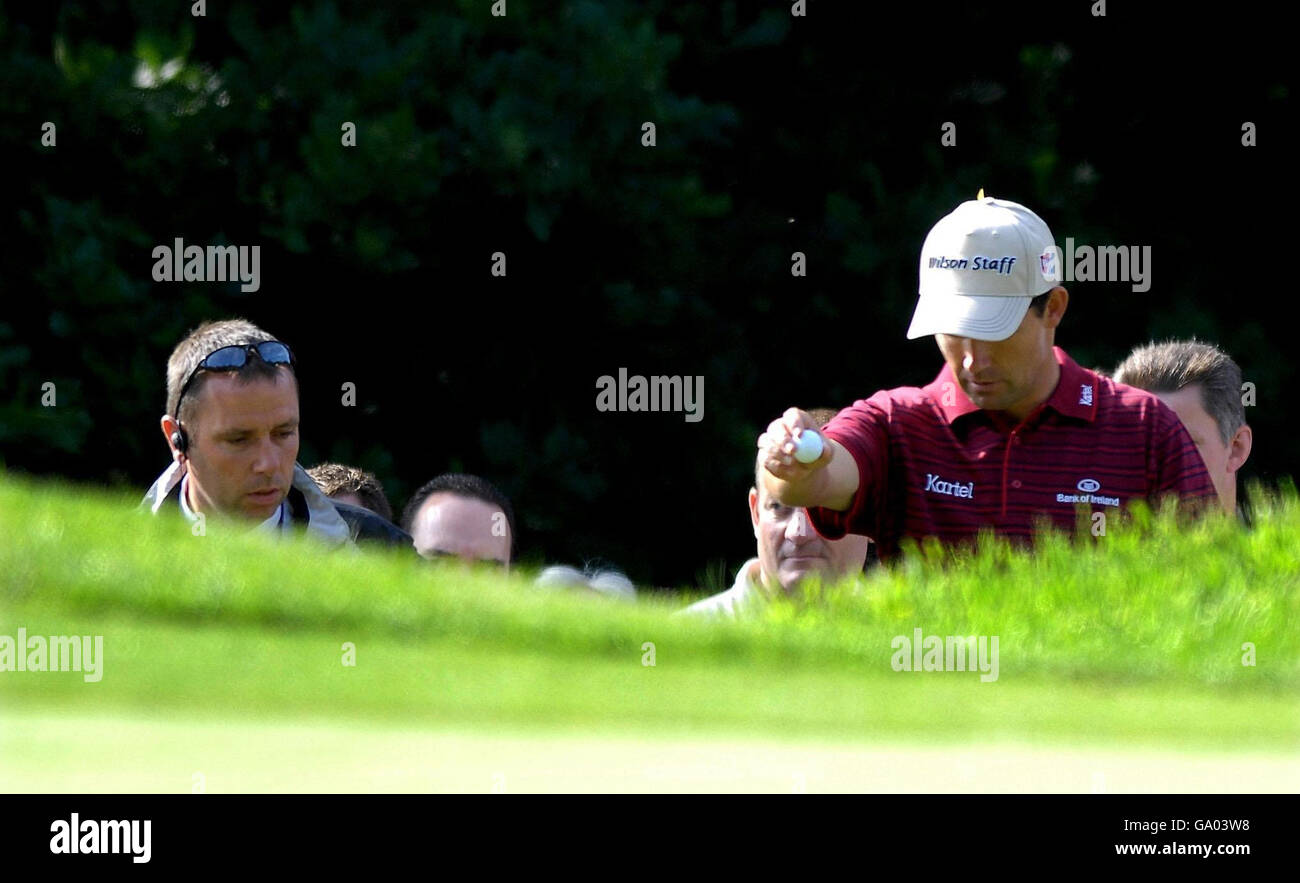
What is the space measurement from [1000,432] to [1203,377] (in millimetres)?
1635

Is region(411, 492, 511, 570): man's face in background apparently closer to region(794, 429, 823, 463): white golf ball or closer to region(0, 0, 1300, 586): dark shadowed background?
region(794, 429, 823, 463): white golf ball

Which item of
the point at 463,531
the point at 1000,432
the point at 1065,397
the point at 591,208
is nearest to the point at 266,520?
the point at 463,531

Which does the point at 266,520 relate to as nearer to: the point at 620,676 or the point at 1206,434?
the point at 620,676

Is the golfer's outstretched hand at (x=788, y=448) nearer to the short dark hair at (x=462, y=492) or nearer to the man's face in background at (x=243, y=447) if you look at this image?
the man's face in background at (x=243, y=447)

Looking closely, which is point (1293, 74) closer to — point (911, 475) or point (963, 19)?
point (963, 19)

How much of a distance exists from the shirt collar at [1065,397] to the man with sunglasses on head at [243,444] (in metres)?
1.77

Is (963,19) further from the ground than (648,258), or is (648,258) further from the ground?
(963,19)

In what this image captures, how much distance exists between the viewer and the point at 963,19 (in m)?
13.1

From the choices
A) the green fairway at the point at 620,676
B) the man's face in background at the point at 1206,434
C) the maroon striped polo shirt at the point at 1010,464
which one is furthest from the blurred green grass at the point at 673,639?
the man's face in background at the point at 1206,434

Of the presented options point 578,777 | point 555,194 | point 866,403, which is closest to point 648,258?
point 555,194

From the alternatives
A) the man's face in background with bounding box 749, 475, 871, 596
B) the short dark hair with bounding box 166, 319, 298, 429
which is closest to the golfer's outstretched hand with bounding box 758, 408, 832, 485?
the man's face in background with bounding box 749, 475, 871, 596

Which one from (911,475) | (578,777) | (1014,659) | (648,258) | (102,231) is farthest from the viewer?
(648,258)

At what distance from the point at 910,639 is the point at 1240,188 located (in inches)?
405

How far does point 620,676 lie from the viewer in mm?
3580
